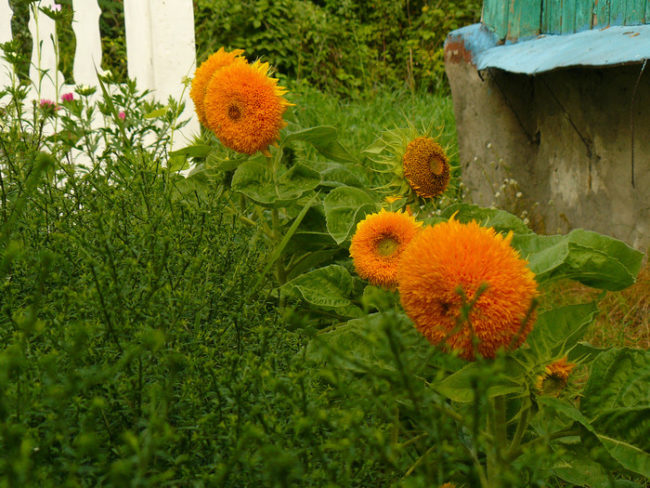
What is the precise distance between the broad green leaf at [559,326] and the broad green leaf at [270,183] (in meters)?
0.70

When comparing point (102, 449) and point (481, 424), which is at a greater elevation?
point (102, 449)

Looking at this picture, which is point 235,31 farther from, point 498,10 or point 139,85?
point 498,10

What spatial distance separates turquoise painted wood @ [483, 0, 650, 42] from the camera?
2.79 m

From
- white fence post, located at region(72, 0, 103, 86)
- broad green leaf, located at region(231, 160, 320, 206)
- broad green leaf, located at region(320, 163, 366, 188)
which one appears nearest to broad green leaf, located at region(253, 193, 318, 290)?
broad green leaf, located at region(231, 160, 320, 206)

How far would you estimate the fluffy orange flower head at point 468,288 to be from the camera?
104 cm

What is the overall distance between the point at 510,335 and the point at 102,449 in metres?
0.54

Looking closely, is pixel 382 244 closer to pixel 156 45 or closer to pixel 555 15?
pixel 555 15

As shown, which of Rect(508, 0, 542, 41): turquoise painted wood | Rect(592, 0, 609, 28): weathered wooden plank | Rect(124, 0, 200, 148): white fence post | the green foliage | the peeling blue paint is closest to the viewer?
the peeling blue paint

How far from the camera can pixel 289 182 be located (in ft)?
6.39

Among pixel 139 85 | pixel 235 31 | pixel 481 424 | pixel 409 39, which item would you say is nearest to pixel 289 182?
pixel 481 424

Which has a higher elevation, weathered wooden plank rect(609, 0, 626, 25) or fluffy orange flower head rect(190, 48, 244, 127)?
weathered wooden plank rect(609, 0, 626, 25)

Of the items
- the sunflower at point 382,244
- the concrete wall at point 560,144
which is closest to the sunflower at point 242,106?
the sunflower at point 382,244

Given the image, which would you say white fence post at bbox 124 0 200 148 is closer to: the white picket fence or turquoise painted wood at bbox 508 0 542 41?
the white picket fence

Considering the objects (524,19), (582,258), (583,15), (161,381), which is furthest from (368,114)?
(161,381)
